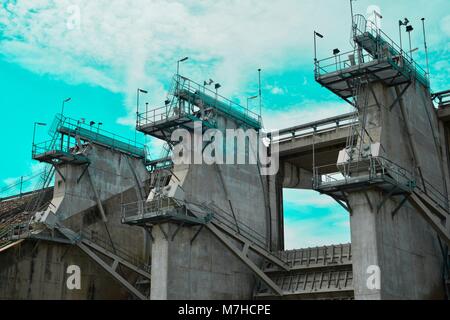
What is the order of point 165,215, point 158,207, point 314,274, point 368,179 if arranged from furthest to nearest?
1. point 314,274
2. point 158,207
3. point 165,215
4. point 368,179

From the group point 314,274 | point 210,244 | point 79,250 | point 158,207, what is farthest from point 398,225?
point 79,250

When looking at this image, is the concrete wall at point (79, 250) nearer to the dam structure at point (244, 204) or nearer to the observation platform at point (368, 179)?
the dam structure at point (244, 204)

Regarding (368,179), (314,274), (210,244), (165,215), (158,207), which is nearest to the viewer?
(368,179)

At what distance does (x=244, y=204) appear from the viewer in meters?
41.7

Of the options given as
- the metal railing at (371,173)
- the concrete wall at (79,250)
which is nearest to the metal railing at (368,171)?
the metal railing at (371,173)

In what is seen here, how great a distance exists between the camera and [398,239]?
31578 millimetres

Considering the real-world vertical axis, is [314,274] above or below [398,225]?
below

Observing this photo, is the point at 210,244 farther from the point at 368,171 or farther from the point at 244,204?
the point at 368,171

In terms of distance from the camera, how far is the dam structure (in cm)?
3127

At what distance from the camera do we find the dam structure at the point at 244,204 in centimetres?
3127

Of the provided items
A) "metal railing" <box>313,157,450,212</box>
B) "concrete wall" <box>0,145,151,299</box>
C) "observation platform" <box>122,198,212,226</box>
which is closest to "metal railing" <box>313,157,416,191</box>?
"metal railing" <box>313,157,450,212</box>

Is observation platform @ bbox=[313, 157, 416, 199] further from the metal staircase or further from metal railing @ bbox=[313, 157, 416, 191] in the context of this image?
the metal staircase

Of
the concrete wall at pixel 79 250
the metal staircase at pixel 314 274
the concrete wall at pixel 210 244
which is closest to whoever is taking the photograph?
the concrete wall at pixel 210 244
